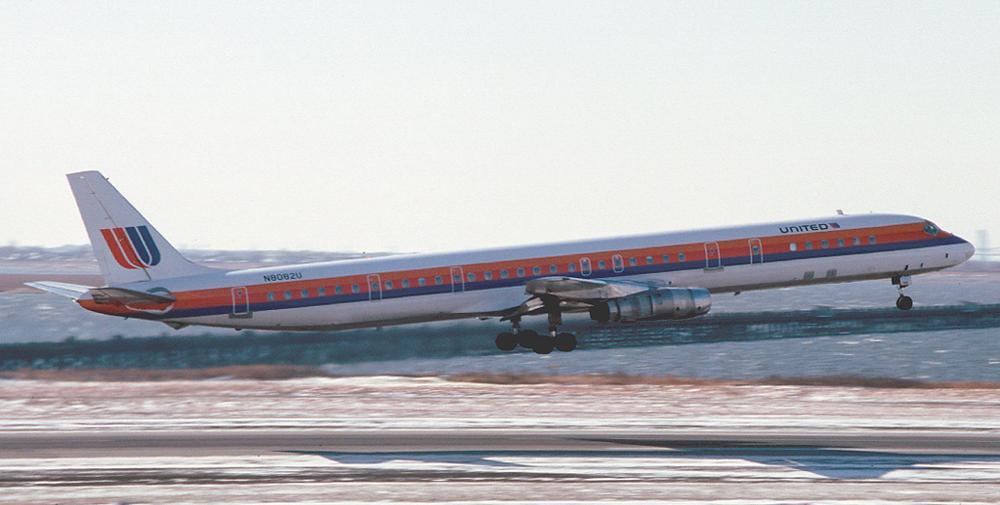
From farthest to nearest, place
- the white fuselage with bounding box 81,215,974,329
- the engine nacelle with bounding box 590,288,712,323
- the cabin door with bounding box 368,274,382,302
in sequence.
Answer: the engine nacelle with bounding box 590,288,712,323 < the cabin door with bounding box 368,274,382,302 < the white fuselage with bounding box 81,215,974,329

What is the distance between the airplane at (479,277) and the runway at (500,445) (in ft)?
11.4

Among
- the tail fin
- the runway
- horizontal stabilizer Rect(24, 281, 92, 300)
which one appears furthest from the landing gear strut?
horizontal stabilizer Rect(24, 281, 92, 300)

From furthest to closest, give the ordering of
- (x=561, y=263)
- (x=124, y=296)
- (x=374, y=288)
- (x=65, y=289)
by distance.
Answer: (x=561, y=263)
(x=374, y=288)
(x=65, y=289)
(x=124, y=296)

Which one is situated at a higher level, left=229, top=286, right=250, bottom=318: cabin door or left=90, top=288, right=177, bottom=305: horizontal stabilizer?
left=90, top=288, right=177, bottom=305: horizontal stabilizer

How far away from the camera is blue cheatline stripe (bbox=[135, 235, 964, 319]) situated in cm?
5231

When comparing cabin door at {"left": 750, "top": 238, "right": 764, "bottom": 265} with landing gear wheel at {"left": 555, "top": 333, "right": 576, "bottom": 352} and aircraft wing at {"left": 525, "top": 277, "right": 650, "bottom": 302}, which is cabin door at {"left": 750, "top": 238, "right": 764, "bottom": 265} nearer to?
aircraft wing at {"left": 525, "top": 277, "right": 650, "bottom": 302}

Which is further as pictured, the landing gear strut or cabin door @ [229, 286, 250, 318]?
the landing gear strut

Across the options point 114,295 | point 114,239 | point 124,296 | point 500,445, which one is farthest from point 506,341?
point 500,445

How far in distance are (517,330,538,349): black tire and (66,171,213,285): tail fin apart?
1453 centimetres

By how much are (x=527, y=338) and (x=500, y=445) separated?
18.5 m

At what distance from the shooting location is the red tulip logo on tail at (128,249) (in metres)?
52.3

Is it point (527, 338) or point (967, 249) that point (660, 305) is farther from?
point (967, 249)

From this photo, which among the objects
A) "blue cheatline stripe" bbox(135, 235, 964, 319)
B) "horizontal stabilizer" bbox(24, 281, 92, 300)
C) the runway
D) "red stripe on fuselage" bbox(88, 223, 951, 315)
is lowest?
the runway

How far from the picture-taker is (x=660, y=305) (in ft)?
178
